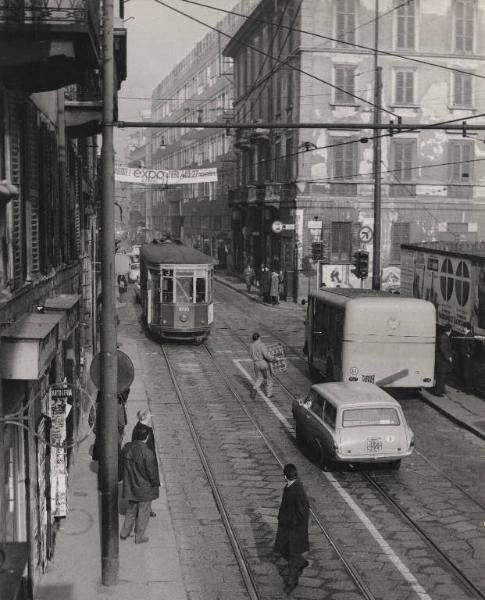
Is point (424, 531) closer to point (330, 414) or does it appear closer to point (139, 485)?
point (330, 414)

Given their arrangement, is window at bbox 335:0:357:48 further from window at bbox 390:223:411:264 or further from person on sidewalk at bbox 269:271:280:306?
person on sidewalk at bbox 269:271:280:306

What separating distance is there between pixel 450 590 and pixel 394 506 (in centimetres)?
301

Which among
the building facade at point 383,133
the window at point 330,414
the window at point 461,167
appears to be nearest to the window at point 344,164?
the building facade at point 383,133

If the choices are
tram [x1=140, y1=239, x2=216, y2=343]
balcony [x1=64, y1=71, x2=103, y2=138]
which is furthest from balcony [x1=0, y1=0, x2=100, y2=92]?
tram [x1=140, y1=239, x2=216, y2=343]

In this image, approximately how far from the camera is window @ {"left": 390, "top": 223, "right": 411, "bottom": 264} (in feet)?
146

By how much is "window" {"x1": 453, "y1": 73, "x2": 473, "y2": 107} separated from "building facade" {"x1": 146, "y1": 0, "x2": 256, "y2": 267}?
1790cm

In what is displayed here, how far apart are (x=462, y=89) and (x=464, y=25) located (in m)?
3.43

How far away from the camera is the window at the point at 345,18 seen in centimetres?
4256

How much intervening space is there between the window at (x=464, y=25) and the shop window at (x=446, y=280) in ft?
82.5

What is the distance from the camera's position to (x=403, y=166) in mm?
43812

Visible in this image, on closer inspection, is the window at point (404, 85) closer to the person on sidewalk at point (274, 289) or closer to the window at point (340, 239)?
the window at point (340, 239)

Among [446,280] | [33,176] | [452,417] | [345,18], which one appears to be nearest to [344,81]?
[345,18]

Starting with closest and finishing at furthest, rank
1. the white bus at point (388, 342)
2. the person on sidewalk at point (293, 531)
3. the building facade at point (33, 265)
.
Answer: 1. the building facade at point (33, 265)
2. the person on sidewalk at point (293, 531)
3. the white bus at point (388, 342)

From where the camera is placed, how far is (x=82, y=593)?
9672 mm
